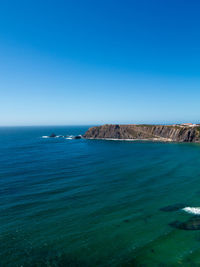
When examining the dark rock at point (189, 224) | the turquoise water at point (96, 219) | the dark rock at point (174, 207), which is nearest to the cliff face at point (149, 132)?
the turquoise water at point (96, 219)

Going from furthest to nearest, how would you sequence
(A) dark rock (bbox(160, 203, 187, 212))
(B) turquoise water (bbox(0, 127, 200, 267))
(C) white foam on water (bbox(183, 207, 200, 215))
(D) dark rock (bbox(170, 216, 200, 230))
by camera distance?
(A) dark rock (bbox(160, 203, 187, 212)) < (C) white foam on water (bbox(183, 207, 200, 215)) < (D) dark rock (bbox(170, 216, 200, 230)) < (B) turquoise water (bbox(0, 127, 200, 267))

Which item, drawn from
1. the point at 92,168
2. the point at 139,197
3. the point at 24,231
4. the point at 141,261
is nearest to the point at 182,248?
the point at 141,261

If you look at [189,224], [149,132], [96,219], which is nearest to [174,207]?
[189,224]

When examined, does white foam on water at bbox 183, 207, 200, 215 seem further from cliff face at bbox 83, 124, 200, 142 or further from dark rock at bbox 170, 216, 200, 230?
cliff face at bbox 83, 124, 200, 142

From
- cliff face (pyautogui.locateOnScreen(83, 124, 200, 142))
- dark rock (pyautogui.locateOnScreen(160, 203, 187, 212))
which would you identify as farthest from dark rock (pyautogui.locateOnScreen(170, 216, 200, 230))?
cliff face (pyautogui.locateOnScreen(83, 124, 200, 142))

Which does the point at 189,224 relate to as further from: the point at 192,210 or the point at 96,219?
the point at 96,219

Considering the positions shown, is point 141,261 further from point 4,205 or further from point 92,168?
point 92,168

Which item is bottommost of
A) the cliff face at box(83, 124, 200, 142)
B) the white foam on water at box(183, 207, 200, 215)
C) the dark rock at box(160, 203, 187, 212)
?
the dark rock at box(160, 203, 187, 212)
